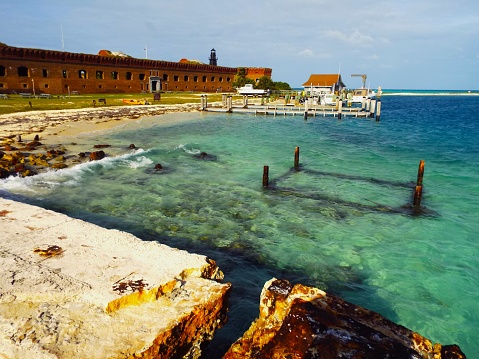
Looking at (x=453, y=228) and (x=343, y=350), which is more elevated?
(x=343, y=350)

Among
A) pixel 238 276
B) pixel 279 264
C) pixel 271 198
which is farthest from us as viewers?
pixel 271 198

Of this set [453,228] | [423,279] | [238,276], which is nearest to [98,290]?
[238,276]

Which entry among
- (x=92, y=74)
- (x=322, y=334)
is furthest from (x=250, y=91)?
(x=322, y=334)

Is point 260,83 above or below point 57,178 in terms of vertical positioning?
above

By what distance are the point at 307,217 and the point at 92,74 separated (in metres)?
49.0

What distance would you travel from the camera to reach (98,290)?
12.9ft

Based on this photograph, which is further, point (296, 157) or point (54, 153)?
point (296, 157)

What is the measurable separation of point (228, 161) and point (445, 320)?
1272 centimetres

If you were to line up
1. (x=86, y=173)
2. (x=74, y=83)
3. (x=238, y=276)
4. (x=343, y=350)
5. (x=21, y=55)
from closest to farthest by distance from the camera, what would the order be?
(x=343, y=350) < (x=238, y=276) < (x=86, y=173) < (x=21, y=55) < (x=74, y=83)

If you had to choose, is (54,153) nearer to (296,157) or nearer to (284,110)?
(296,157)

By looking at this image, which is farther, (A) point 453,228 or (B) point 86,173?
(B) point 86,173

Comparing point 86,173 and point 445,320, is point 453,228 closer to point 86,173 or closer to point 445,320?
point 445,320

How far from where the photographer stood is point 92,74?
162 ft

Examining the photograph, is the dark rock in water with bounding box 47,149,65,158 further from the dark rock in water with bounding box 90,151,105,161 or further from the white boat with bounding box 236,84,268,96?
the white boat with bounding box 236,84,268,96
